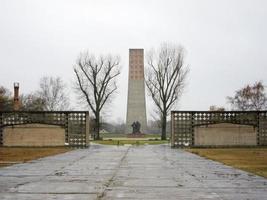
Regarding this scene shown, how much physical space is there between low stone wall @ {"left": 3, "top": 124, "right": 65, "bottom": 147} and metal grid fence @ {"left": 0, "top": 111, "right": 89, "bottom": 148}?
1.25ft

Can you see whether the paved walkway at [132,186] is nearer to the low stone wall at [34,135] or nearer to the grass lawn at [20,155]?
the grass lawn at [20,155]

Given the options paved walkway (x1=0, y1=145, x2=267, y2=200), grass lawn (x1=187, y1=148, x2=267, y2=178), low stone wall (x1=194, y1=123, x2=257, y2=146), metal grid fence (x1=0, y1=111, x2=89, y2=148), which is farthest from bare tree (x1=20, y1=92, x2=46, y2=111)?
paved walkway (x1=0, y1=145, x2=267, y2=200)

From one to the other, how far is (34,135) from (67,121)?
11.0 feet

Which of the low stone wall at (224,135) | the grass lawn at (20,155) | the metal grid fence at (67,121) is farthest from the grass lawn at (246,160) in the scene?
the metal grid fence at (67,121)

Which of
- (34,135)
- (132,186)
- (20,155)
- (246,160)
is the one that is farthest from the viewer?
(34,135)

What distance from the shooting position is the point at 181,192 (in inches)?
482

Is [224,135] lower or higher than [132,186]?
higher

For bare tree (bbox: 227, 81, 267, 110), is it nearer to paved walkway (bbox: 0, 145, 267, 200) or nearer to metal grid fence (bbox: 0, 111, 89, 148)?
metal grid fence (bbox: 0, 111, 89, 148)

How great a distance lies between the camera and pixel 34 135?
52625 mm

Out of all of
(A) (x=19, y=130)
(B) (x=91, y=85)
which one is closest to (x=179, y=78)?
(B) (x=91, y=85)

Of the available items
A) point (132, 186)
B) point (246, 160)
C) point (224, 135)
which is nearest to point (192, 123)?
point (224, 135)

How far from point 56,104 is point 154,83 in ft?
79.5

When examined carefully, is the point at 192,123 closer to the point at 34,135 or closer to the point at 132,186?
the point at 34,135

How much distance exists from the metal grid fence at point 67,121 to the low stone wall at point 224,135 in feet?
33.9
